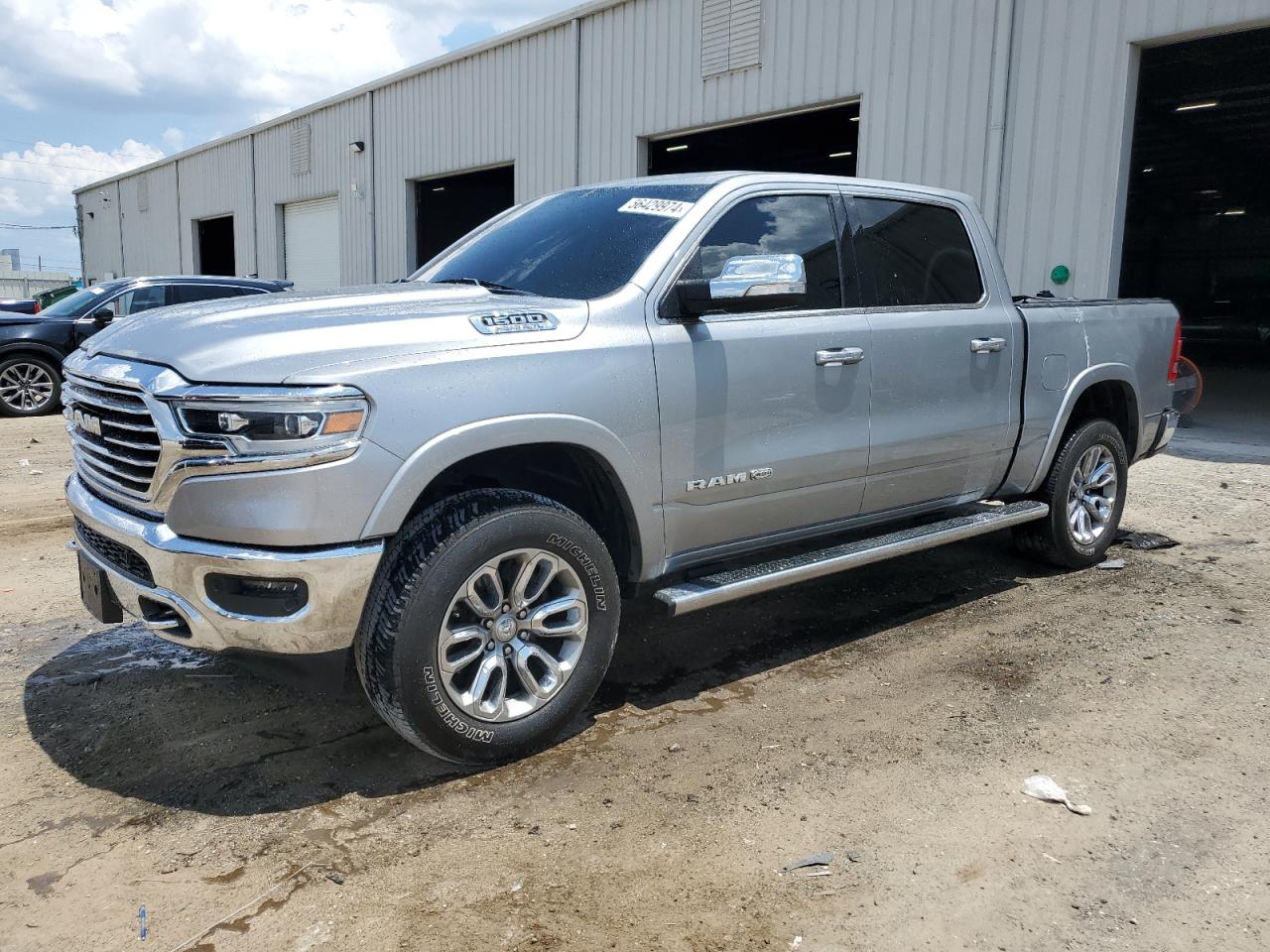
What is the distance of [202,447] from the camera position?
2.90m

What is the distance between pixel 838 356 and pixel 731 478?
2.50 ft

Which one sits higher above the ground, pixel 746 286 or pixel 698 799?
pixel 746 286

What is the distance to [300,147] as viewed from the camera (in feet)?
77.0

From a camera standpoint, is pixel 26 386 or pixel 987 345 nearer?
pixel 987 345

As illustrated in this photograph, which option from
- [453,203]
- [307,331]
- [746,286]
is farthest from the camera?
[453,203]

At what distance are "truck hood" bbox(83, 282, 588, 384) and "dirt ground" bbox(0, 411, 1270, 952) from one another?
135 centimetres

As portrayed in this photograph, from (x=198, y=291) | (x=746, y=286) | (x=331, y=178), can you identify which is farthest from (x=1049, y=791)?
(x=331, y=178)

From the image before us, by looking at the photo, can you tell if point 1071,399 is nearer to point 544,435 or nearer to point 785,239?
point 785,239

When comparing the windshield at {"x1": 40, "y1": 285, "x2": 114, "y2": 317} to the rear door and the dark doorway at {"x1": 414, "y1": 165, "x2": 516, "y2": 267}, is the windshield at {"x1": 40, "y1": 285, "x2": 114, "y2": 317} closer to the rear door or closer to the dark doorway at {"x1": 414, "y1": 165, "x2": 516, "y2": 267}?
the dark doorway at {"x1": 414, "y1": 165, "x2": 516, "y2": 267}

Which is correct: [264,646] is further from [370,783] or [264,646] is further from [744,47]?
[744,47]

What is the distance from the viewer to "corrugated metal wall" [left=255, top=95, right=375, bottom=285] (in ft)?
69.5

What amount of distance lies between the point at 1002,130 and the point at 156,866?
1044cm

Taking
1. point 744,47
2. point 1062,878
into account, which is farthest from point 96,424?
point 744,47

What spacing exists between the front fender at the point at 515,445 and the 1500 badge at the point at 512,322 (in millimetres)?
304
